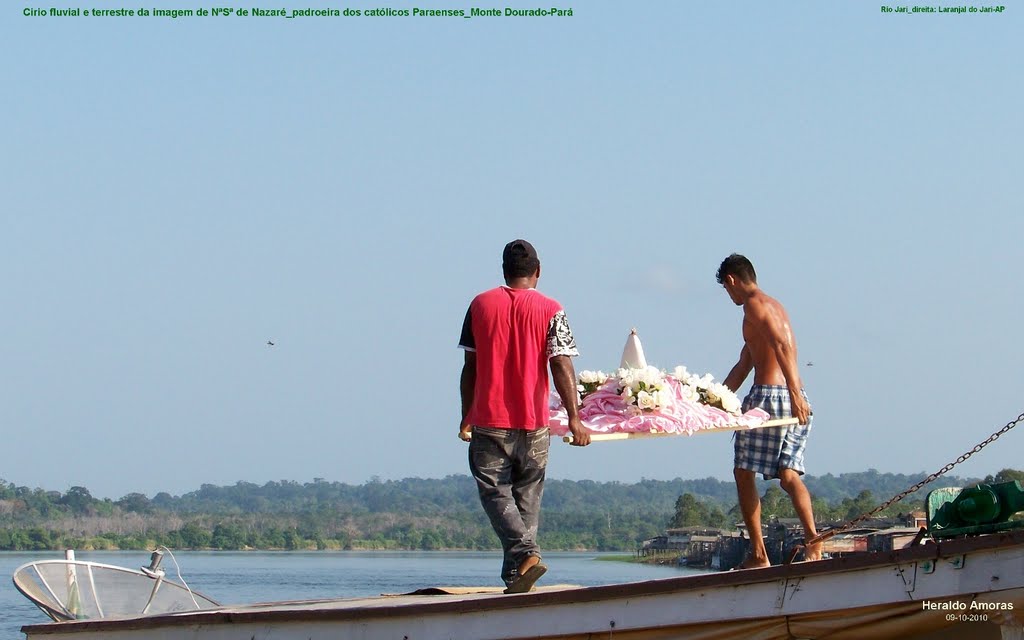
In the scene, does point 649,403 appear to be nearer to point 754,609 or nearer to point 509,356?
point 509,356

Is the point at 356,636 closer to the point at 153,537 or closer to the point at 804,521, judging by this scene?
the point at 804,521

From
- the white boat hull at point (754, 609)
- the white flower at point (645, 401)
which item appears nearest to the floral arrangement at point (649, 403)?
the white flower at point (645, 401)

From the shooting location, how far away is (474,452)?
7.16m

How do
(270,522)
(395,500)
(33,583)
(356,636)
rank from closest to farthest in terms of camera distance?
1. (356,636)
2. (33,583)
3. (270,522)
4. (395,500)

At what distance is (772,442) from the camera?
26.2 feet

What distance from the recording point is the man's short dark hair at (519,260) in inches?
284

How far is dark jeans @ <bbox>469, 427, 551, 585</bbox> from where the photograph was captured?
23.3 feet

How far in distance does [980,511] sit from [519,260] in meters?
2.54

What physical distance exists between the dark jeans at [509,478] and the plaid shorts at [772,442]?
1.44 m

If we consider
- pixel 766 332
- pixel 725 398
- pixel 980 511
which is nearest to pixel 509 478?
pixel 725 398

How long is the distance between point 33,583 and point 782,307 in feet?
16.9

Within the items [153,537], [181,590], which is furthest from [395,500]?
[181,590]

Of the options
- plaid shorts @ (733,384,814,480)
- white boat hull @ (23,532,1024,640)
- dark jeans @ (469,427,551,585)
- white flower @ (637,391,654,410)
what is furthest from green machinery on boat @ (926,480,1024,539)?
dark jeans @ (469,427,551,585)

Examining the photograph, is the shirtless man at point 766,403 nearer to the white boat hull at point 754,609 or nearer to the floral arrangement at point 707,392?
the floral arrangement at point 707,392
